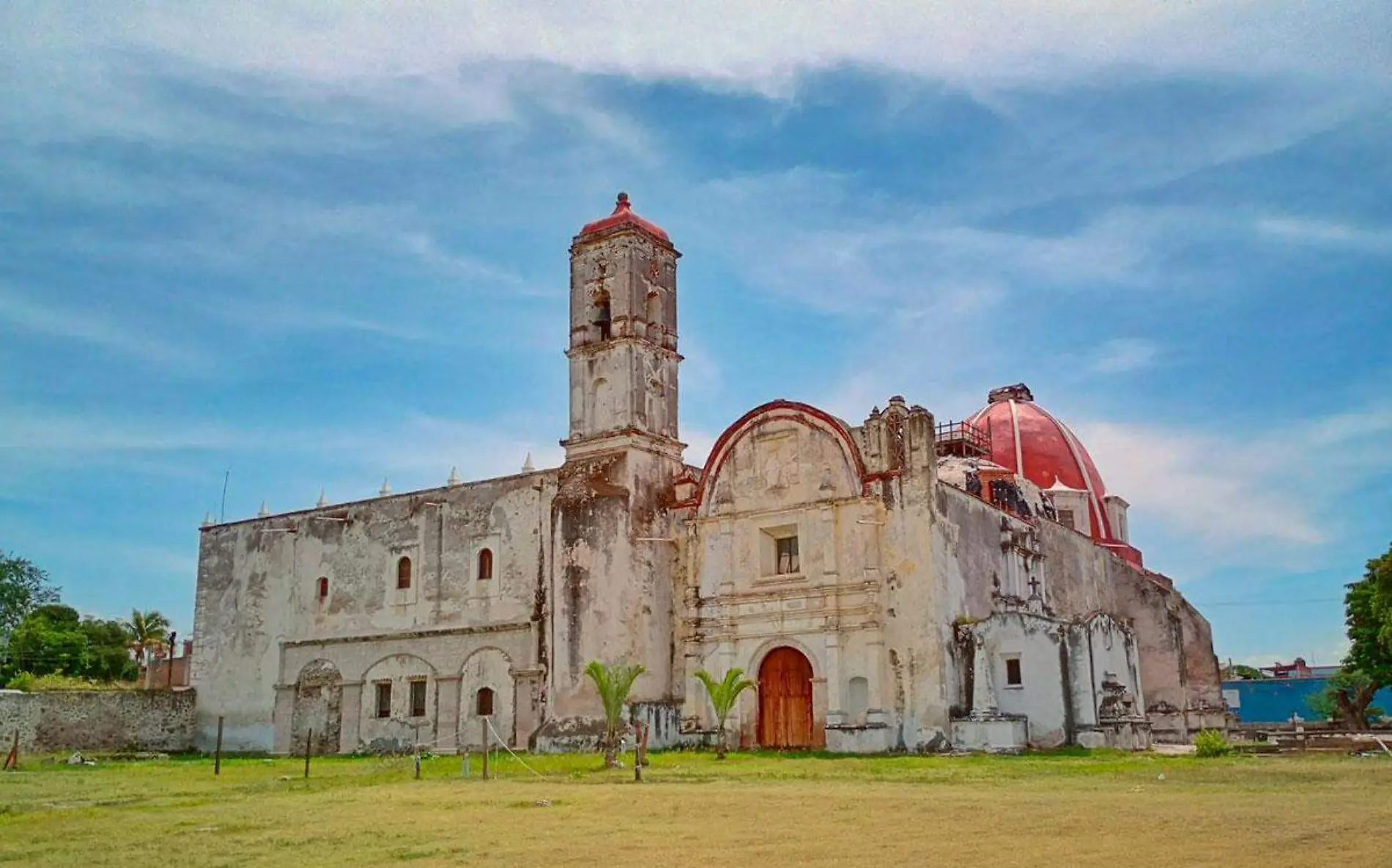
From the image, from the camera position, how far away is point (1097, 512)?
37781 millimetres

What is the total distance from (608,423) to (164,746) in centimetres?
1661

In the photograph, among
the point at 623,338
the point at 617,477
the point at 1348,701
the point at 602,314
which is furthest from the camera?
the point at 1348,701

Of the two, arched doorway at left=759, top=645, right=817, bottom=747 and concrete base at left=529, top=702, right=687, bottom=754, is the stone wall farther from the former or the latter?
arched doorway at left=759, top=645, right=817, bottom=747

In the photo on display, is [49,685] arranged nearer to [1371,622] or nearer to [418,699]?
[418,699]

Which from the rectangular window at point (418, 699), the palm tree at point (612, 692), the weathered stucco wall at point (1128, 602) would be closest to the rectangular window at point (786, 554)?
the weathered stucco wall at point (1128, 602)

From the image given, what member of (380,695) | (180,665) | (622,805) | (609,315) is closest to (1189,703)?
(609,315)

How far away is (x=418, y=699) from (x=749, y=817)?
66.7 ft

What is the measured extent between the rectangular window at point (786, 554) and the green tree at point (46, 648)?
32818 millimetres

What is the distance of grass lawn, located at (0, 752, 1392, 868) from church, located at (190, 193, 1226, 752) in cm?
489

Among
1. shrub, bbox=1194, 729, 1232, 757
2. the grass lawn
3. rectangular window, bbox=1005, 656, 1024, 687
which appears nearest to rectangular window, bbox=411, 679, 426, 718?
the grass lawn

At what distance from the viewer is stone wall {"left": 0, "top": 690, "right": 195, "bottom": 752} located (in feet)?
105

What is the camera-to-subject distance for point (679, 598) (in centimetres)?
2786

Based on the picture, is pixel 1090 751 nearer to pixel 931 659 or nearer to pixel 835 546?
pixel 931 659

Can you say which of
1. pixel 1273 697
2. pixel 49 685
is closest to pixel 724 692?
pixel 49 685
